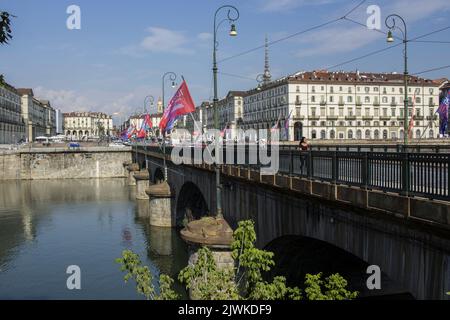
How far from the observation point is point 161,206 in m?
41.2

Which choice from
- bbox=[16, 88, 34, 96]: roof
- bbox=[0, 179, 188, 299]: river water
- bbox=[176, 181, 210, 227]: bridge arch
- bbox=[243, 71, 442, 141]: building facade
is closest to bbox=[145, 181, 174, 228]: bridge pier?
bbox=[0, 179, 188, 299]: river water

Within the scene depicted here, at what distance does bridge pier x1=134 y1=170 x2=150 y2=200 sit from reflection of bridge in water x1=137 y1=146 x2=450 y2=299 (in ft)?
126

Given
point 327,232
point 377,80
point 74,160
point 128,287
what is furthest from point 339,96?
point 327,232

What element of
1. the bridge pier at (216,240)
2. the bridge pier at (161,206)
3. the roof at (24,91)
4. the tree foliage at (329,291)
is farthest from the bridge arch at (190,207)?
the roof at (24,91)

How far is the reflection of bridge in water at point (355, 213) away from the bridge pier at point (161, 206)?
2003 cm

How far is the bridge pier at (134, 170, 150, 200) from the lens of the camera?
58688 mm

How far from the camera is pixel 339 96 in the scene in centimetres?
12331

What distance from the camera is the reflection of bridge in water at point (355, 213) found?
882 centimetres

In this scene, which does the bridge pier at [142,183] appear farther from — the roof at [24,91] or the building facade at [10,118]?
the roof at [24,91]

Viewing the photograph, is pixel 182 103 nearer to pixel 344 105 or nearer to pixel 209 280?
pixel 209 280

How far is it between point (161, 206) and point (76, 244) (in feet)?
27.5

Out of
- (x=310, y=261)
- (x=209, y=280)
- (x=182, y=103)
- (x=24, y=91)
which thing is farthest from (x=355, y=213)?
(x=24, y=91)

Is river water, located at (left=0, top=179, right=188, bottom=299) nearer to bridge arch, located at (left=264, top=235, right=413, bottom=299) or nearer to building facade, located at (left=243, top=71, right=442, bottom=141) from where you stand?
bridge arch, located at (left=264, top=235, right=413, bottom=299)
